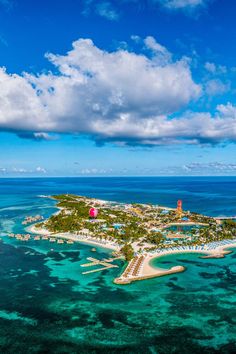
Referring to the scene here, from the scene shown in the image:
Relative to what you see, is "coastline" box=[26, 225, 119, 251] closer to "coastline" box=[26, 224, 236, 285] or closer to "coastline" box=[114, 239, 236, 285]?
"coastline" box=[26, 224, 236, 285]

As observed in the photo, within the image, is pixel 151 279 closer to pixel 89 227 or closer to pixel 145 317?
pixel 145 317

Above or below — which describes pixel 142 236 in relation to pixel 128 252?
below

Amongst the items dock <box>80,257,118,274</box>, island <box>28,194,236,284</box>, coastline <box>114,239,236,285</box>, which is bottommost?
dock <box>80,257,118,274</box>

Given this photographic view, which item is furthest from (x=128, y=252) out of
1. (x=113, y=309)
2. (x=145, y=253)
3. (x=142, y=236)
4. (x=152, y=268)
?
(x=113, y=309)

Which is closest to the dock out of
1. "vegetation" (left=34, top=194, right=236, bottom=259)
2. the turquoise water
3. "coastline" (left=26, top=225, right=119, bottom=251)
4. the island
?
the island

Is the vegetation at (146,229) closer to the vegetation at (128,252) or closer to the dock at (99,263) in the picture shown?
the vegetation at (128,252)

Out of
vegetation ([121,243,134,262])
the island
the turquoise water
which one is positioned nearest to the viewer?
the turquoise water

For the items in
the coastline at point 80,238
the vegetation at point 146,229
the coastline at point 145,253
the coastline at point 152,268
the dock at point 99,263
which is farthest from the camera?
the vegetation at point 146,229

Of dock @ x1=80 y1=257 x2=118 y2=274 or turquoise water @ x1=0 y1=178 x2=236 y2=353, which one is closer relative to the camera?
turquoise water @ x1=0 y1=178 x2=236 y2=353

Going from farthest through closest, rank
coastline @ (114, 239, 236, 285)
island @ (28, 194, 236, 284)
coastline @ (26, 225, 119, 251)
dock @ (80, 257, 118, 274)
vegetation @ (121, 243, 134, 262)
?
coastline @ (26, 225, 119, 251)
vegetation @ (121, 243, 134, 262)
island @ (28, 194, 236, 284)
dock @ (80, 257, 118, 274)
coastline @ (114, 239, 236, 285)

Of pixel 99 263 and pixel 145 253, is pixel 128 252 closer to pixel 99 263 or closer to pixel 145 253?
pixel 145 253

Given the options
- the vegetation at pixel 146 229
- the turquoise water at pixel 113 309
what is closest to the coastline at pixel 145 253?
the turquoise water at pixel 113 309

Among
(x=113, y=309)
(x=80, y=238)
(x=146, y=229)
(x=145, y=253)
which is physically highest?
(x=146, y=229)

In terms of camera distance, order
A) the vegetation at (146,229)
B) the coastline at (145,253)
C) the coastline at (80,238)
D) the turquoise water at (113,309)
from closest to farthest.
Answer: the turquoise water at (113,309) → the coastline at (145,253) → the coastline at (80,238) → the vegetation at (146,229)
